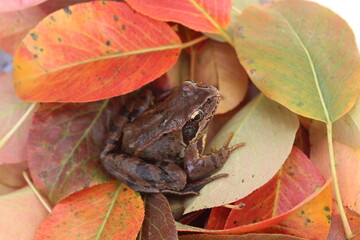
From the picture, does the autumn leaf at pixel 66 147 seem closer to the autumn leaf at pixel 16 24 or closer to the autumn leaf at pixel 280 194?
the autumn leaf at pixel 16 24

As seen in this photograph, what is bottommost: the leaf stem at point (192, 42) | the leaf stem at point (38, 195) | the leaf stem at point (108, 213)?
the leaf stem at point (38, 195)

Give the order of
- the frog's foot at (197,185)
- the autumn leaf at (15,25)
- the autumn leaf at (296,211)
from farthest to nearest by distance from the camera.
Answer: the autumn leaf at (15,25)
the frog's foot at (197,185)
the autumn leaf at (296,211)

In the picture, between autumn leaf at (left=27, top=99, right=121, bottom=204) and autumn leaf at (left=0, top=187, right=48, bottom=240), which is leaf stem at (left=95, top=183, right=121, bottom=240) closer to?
autumn leaf at (left=27, top=99, right=121, bottom=204)

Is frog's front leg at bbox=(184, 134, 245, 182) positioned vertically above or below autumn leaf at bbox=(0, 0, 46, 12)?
below

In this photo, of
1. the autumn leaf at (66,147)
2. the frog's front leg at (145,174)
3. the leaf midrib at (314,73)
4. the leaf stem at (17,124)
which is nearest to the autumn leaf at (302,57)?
the leaf midrib at (314,73)

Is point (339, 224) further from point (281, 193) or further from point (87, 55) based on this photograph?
point (87, 55)

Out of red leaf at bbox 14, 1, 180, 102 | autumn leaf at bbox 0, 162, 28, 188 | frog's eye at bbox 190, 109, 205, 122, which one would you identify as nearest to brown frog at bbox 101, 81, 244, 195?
frog's eye at bbox 190, 109, 205, 122

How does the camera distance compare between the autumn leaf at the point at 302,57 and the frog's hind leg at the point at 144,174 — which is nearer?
the autumn leaf at the point at 302,57
